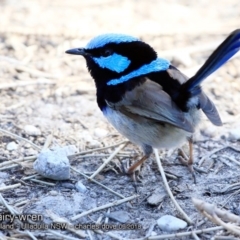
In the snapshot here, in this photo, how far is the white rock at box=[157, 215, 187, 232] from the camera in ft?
10.3

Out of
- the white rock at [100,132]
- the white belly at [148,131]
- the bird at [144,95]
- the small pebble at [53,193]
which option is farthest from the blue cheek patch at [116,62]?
the small pebble at [53,193]

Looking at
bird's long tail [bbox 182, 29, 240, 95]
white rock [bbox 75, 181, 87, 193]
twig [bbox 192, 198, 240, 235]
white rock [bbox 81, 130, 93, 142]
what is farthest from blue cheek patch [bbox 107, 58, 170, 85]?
twig [bbox 192, 198, 240, 235]

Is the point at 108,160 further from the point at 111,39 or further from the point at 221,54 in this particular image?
the point at 221,54

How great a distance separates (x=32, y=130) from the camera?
4.17m

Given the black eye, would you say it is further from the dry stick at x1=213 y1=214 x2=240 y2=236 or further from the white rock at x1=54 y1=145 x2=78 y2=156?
the dry stick at x1=213 y1=214 x2=240 y2=236

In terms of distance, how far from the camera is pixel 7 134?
4.06m

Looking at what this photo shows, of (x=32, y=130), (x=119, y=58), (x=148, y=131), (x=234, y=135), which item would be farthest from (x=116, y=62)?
(x=234, y=135)

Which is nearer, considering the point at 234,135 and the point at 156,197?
the point at 156,197

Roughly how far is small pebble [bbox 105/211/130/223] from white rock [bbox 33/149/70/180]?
44 cm

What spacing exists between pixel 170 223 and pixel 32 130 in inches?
56.8

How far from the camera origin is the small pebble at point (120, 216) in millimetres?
3243

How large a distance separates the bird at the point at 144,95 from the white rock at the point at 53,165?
16.7 inches

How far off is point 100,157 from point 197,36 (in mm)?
2477

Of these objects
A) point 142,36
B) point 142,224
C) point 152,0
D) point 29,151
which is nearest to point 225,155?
point 142,224
